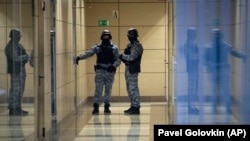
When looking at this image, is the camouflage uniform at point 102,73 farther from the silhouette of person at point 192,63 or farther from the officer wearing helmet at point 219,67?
the officer wearing helmet at point 219,67

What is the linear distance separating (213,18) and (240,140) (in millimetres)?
2391

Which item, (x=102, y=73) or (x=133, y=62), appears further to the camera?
(x=102, y=73)

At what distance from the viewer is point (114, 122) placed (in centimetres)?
996

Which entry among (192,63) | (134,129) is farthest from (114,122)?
(192,63)

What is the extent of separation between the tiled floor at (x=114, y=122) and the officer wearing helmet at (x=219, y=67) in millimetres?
120

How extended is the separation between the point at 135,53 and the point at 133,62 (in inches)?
8.7

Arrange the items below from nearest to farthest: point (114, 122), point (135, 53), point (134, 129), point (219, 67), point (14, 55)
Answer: point (219, 67)
point (14, 55)
point (134, 129)
point (114, 122)
point (135, 53)

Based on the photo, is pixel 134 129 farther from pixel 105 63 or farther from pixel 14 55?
pixel 14 55

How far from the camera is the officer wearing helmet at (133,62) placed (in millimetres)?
11289

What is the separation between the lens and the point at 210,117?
526cm

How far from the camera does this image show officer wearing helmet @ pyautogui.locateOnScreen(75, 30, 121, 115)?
11438mm

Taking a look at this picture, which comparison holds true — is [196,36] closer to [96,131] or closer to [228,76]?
[228,76]

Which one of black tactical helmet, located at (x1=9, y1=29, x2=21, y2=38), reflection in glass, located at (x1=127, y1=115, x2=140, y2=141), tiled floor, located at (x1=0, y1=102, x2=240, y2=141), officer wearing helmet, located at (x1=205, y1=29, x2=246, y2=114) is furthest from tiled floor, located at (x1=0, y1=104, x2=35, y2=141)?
officer wearing helmet, located at (x1=205, y1=29, x2=246, y2=114)

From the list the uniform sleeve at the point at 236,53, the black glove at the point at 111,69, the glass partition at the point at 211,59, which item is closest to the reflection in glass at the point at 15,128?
the glass partition at the point at 211,59
